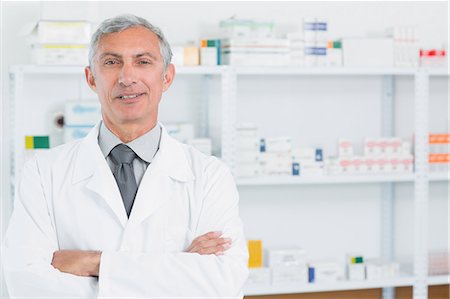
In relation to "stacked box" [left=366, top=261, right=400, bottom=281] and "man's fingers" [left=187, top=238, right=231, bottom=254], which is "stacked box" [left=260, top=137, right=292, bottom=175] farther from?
"man's fingers" [left=187, top=238, right=231, bottom=254]

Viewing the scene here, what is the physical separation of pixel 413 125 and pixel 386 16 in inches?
20.0

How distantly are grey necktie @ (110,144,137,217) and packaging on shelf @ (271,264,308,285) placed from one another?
1.49 metres

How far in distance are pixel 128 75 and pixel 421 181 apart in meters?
1.86

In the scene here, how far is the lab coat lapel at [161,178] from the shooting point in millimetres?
1901

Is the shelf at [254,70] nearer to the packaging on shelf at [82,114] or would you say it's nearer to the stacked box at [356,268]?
the packaging on shelf at [82,114]

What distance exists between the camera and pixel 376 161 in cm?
340

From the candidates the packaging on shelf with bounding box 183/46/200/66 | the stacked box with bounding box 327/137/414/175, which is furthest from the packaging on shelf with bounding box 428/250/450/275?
the packaging on shelf with bounding box 183/46/200/66

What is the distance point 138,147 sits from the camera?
1.97m

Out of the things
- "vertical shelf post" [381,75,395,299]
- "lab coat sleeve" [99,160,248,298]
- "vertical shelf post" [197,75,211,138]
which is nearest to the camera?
"lab coat sleeve" [99,160,248,298]

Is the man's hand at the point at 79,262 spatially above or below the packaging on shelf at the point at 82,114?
below

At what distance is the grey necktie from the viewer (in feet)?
6.36

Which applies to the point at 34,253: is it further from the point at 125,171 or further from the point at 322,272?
the point at 322,272

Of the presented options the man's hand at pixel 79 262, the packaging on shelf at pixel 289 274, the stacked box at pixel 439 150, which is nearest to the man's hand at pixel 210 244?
the man's hand at pixel 79 262

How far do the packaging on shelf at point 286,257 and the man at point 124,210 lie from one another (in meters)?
1.37
